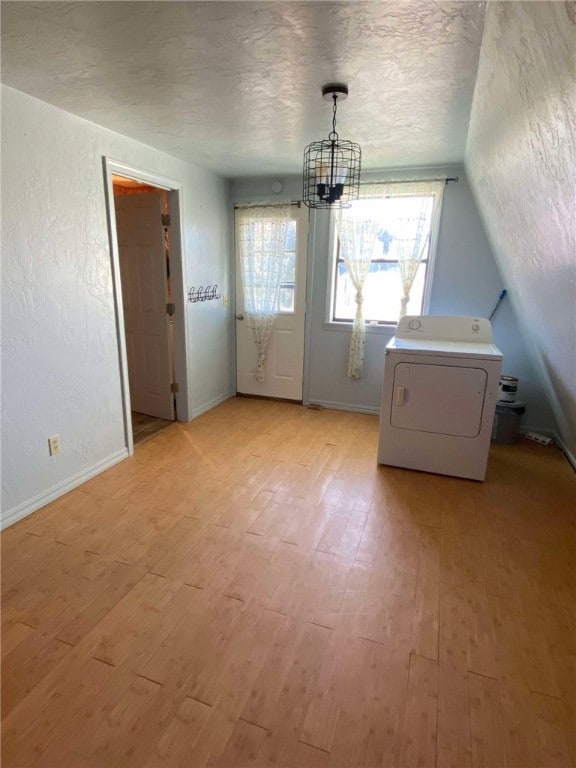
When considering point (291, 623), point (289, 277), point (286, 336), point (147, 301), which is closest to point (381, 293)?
point (289, 277)

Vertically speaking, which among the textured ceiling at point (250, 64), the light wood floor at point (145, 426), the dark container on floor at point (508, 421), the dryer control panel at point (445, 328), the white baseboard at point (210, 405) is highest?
the textured ceiling at point (250, 64)

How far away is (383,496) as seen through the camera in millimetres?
2568

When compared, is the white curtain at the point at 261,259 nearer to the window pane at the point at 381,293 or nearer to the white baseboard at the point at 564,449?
the window pane at the point at 381,293

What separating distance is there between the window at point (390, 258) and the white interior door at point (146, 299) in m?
1.64

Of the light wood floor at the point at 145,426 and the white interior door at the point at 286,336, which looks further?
the white interior door at the point at 286,336

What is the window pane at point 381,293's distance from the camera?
12.1 feet

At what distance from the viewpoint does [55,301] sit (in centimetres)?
231

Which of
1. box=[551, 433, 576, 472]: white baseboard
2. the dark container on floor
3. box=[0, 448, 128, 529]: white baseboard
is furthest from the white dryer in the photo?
box=[0, 448, 128, 529]: white baseboard

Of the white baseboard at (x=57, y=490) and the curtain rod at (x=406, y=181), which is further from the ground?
the curtain rod at (x=406, y=181)

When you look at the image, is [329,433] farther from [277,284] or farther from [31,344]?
[31,344]

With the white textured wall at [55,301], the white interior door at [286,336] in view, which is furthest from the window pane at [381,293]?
the white textured wall at [55,301]

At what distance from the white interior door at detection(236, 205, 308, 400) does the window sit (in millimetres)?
357

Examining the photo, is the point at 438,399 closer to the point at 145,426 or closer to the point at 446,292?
the point at 446,292

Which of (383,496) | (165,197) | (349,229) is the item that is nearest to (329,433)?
(383,496)
